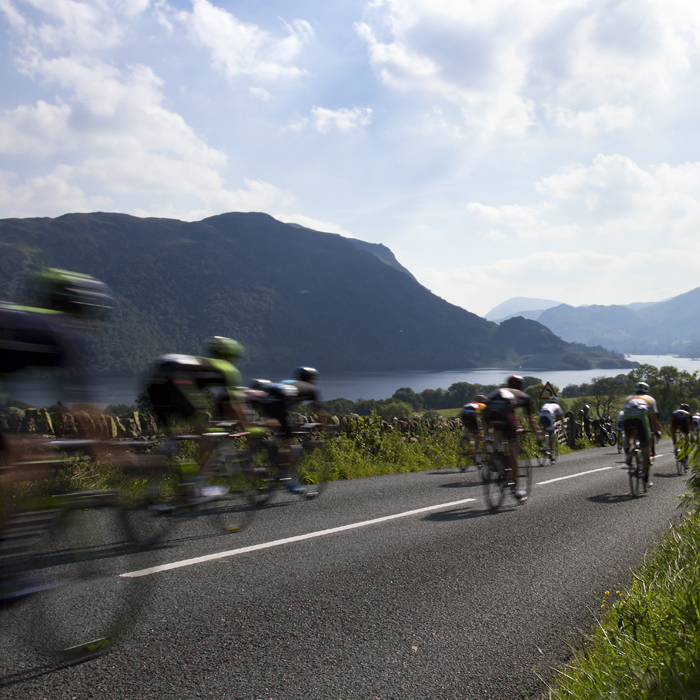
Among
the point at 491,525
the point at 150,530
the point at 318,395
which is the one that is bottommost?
the point at 491,525

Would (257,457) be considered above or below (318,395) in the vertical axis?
below

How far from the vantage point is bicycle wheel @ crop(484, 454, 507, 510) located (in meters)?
7.13

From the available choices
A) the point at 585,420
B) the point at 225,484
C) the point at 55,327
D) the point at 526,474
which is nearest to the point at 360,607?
the point at 225,484

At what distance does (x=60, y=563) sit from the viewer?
258 cm

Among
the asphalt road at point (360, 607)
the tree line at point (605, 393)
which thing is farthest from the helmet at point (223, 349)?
the tree line at point (605, 393)

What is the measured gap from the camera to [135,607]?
3020 millimetres

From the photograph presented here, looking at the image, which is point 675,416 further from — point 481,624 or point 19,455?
point 19,455

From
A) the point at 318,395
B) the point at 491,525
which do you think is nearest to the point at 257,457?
the point at 318,395

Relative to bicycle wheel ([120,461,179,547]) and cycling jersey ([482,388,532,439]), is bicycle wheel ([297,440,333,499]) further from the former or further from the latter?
bicycle wheel ([120,461,179,547])

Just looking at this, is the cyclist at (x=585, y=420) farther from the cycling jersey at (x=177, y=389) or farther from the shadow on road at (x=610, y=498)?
the cycling jersey at (x=177, y=389)

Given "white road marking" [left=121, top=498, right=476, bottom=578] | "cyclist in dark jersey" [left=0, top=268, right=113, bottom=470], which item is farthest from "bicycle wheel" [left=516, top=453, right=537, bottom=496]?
"cyclist in dark jersey" [left=0, top=268, right=113, bottom=470]

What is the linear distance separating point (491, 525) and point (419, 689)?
3803mm

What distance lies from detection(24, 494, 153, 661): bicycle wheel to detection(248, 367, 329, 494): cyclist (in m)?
3.77

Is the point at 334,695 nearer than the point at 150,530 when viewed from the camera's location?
Yes
